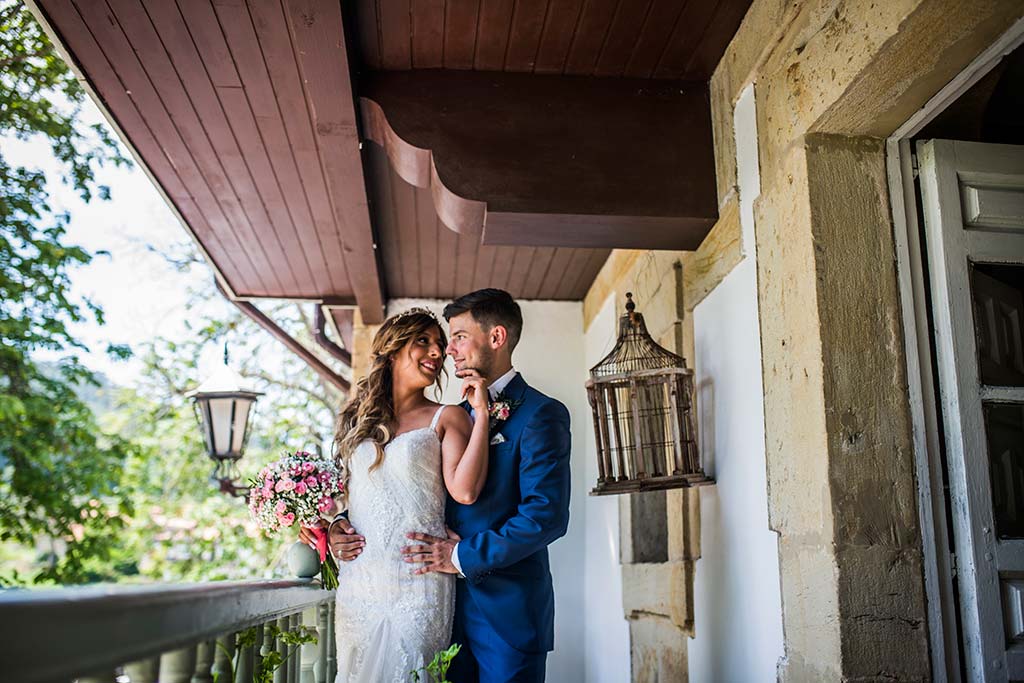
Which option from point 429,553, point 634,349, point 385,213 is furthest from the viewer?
point 385,213

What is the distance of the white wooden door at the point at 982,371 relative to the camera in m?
2.20

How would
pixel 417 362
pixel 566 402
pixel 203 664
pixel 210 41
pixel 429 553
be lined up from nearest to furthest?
1. pixel 203 664
2. pixel 429 553
3. pixel 210 41
4. pixel 417 362
5. pixel 566 402

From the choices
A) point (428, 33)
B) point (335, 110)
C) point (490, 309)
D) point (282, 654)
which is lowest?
point (282, 654)

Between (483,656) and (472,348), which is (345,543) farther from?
(472,348)

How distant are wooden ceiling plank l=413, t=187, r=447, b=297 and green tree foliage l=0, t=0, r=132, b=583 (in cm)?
271

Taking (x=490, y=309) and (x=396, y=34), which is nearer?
(x=490, y=309)

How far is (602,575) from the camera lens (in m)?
5.06

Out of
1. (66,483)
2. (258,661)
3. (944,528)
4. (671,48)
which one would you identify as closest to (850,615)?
(944,528)

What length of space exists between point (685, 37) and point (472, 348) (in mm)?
1248

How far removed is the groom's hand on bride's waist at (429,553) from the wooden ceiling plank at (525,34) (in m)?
1.61

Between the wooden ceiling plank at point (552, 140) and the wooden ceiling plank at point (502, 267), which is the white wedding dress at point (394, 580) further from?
the wooden ceiling plank at point (502, 267)

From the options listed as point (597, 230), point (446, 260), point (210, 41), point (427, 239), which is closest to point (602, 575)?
point (446, 260)

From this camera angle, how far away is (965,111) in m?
2.47

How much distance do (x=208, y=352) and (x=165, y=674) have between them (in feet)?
29.3
